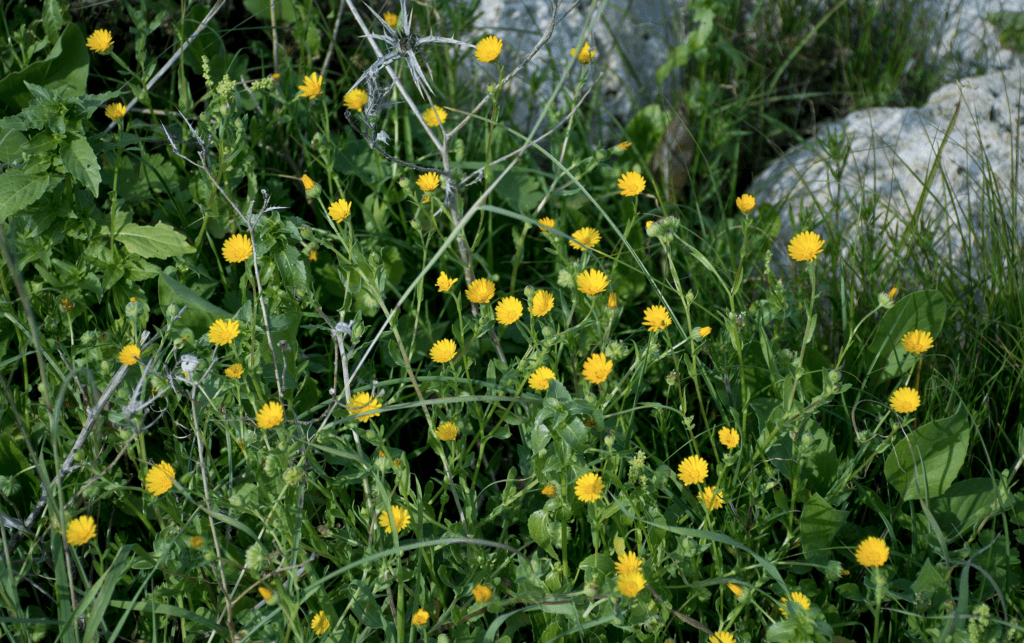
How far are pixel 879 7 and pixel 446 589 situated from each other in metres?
2.89

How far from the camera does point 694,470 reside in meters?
1.39

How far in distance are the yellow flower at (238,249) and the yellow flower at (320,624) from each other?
769 millimetres

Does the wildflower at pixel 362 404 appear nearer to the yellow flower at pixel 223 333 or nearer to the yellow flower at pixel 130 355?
the yellow flower at pixel 223 333

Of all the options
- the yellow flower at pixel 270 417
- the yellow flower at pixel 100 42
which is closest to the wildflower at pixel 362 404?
the yellow flower at pixel 270 417

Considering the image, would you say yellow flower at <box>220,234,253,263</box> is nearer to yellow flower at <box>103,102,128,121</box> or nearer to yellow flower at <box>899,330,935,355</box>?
yellow flower at <box>103,102,128,121</box>

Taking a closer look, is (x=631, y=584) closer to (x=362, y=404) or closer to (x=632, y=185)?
(x=362, y=404)

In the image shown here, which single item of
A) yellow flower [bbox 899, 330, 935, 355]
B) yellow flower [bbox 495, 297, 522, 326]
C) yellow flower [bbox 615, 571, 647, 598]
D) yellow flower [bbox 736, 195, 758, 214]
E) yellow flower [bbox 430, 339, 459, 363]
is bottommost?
yellow flower [bbox 615, 571, 647, 598]

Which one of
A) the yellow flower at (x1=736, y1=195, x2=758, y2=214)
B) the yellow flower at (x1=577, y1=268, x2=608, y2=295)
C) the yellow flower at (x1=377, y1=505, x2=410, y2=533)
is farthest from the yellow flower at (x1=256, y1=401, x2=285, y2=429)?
the yellow flower at (x1=736, y1=195, x2=758, y2=214)

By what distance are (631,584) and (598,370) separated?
0.39m

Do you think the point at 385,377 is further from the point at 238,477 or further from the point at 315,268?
the point at 238,477

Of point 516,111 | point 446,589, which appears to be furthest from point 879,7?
point 446,589

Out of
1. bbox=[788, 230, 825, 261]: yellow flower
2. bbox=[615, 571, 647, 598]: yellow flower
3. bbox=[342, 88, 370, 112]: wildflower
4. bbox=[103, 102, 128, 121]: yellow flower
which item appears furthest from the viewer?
bbox=[342, 88, 370, 112]: wildflower

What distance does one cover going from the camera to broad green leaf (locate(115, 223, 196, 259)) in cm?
167

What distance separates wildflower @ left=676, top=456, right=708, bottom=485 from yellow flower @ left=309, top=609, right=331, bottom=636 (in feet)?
2.20
